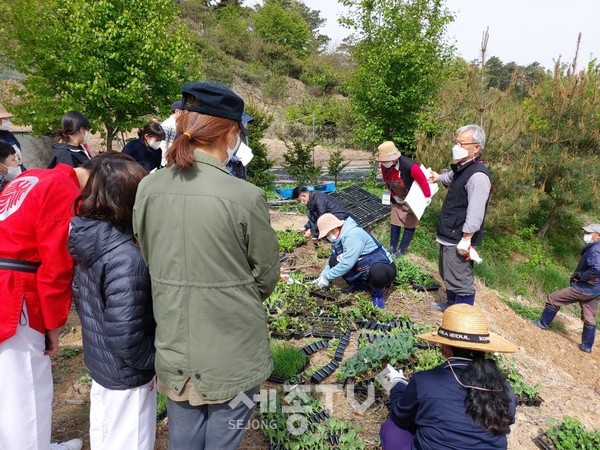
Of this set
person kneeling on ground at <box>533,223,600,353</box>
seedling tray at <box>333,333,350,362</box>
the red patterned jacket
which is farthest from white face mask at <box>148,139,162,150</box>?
person kneeling on ground at <box>533,223,600,353</box>

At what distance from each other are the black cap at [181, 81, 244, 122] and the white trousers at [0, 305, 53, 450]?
140 centimetres

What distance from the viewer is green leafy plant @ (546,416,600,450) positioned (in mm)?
2748

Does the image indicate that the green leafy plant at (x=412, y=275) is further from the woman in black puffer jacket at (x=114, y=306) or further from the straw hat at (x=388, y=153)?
the woman in black puffer jacket at (x=114, y=306)

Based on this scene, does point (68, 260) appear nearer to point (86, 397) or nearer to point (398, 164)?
point (86, 397)

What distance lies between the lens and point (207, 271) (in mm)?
1480

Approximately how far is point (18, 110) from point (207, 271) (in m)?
7.30

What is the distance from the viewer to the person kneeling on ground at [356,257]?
14.2 ft

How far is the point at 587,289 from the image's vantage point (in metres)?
5.40

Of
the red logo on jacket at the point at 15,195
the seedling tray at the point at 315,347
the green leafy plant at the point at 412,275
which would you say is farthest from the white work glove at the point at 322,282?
the red logo on jacket at the point at 15,195

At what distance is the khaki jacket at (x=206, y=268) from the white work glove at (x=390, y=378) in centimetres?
148

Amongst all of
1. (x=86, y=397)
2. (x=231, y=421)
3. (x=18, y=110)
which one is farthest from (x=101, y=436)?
(x=18, y=110)

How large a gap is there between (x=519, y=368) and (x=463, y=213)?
1620mm

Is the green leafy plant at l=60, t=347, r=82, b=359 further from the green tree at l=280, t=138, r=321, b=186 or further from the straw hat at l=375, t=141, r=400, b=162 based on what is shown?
the green tree at l=280, t=138, r=321, b=186

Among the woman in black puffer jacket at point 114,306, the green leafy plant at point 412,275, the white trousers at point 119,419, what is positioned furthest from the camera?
the green leafy plant at point 412,275
